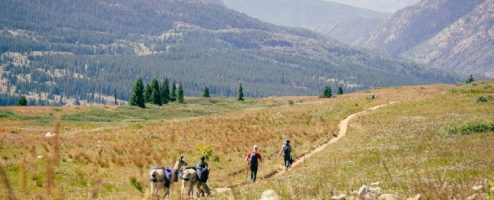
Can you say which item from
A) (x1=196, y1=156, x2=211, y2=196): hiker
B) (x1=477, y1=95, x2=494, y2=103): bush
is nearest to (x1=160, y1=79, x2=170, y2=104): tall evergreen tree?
(x1=477, y1=95, x2=494, y2=103): bush

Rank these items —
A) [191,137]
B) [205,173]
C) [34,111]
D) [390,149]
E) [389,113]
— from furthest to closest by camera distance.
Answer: [34,111] → [389,113] → [191,137] → [390,149] → [205,173]

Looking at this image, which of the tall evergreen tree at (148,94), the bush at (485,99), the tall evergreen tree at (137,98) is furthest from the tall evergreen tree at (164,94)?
the bush at (485,99)

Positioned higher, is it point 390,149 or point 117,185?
point 390,149

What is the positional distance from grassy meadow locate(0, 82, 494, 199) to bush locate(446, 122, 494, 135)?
7 cm

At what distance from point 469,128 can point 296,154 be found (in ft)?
39.5

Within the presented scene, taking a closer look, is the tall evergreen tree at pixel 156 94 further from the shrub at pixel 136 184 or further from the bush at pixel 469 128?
the shrub at pixel 136 184

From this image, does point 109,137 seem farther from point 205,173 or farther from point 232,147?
point 205,173

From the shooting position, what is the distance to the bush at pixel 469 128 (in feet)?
117

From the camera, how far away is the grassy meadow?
1442 centimetres

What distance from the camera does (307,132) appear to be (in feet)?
169

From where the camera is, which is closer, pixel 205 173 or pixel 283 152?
pixel 205 173

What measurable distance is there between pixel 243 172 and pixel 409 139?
35.5 feet

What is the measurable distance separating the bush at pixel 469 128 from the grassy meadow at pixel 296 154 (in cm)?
7

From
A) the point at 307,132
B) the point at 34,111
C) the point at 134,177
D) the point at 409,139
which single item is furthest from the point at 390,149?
the point at 34,111
